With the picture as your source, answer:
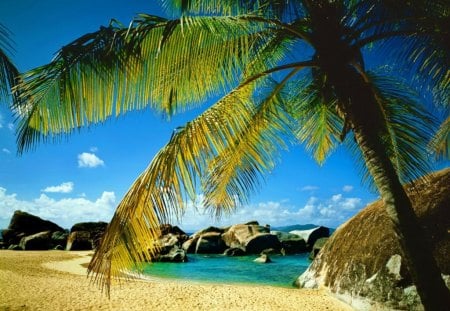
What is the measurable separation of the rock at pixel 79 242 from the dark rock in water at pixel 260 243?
16139 millimetres

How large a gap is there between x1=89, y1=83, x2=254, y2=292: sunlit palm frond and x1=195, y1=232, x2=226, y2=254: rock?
31.6 meters

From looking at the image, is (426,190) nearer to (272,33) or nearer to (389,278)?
(389,278)

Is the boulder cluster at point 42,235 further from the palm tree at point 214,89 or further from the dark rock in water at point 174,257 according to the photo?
the palm tree at point 214,89

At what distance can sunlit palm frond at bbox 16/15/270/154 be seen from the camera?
389cm

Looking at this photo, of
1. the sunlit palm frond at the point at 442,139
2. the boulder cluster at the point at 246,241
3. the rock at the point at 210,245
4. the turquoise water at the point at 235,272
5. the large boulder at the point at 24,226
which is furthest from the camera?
the large boulder at the point at 24,226

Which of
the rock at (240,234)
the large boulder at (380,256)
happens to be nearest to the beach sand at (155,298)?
the large boulder at (380,256)

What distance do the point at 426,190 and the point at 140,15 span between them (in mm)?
9816

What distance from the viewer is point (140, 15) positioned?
4211 millimetres

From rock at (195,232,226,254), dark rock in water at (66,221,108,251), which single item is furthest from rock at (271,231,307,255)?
dark rock in water at (66,221,108,251)

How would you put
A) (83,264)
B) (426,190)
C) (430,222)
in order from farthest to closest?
(83,264), (426,190), (430,222)

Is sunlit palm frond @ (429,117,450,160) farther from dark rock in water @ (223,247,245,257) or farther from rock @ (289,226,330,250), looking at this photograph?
rock @ (289,226,330,250)

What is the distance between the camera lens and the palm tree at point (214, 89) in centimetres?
358

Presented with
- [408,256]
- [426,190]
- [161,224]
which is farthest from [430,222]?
[161,224]

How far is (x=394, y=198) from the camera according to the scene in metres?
3.80
